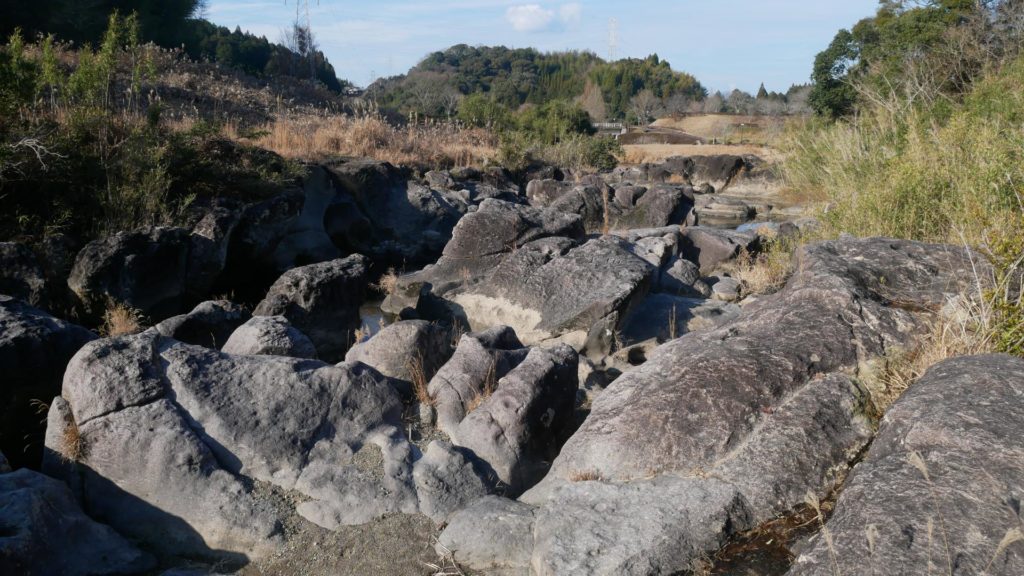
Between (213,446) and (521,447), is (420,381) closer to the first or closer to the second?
(521,447)

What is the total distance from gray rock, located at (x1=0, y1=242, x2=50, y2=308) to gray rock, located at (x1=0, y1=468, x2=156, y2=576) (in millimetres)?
3936

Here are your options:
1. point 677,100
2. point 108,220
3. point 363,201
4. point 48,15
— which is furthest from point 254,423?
point 677,100

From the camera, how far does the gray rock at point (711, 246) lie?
1257 centimetres

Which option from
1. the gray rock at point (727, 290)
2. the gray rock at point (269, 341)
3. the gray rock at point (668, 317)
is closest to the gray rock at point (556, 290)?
the gray rock at point (668, 317)

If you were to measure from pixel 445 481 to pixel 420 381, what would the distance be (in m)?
1.36

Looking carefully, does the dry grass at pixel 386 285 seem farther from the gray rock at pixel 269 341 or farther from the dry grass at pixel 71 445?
the dry grass at pixel 71 445

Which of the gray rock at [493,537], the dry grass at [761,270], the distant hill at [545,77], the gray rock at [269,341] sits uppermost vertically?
the distant hill at [545,77]

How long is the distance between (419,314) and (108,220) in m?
4.30

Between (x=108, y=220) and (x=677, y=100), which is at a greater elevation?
(x=677, y=100)

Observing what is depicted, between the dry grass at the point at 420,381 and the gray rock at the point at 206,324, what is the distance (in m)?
2.12

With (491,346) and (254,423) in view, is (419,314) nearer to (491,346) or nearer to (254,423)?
(491,346)

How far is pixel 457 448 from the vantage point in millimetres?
5336

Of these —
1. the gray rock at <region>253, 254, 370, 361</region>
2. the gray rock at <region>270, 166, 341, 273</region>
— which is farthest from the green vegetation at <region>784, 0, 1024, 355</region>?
the gray rock at <region>270, 166, 341, 273</region>

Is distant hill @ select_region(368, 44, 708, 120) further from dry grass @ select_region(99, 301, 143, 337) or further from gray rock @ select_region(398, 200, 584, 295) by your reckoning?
dry grass @ select_region(99, 301, 143, 337)
